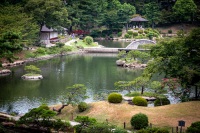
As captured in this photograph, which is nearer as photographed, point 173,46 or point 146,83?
point 173,46

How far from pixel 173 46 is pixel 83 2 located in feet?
180

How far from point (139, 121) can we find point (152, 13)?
69624 mm

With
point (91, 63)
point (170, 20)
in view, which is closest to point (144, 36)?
point (170, 20)

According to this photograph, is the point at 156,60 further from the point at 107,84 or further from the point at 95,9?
the point at 95,9

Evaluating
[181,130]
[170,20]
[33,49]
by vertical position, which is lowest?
[181,130]

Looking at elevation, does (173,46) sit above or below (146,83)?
above

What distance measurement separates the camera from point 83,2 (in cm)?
8412

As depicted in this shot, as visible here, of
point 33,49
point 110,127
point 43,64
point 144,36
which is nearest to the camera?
point 110,127

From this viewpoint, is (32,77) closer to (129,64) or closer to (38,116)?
(129,64)

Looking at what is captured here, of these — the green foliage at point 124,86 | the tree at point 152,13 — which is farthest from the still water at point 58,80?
the tree at point 152,13

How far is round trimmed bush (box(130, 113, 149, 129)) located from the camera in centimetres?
2348

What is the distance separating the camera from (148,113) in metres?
25.9

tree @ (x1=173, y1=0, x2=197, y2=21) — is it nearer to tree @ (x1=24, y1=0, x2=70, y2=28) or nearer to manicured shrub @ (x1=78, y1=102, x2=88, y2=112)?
tree @ (x1=24, y1=0, x2=70, y2=28)

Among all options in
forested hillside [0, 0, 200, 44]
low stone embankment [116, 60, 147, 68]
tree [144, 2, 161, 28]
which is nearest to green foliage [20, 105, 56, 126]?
low stone embankment [116, 60, 147, 68]
